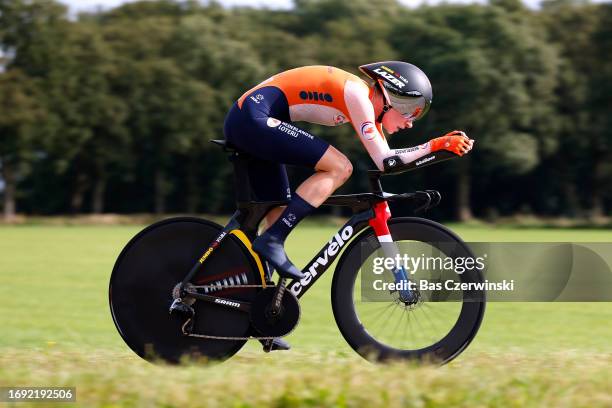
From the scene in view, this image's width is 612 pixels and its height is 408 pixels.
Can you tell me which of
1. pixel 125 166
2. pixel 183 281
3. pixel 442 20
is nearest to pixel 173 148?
pixel 125 166

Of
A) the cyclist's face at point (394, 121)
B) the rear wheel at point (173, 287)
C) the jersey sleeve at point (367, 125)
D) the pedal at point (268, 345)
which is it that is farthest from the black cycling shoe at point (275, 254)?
the cyclist's face at point (394, 121)

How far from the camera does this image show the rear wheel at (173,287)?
20.1 feet

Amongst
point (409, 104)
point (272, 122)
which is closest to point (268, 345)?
point (272, 122)

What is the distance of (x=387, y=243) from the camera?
5949mm

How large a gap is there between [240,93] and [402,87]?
215ft

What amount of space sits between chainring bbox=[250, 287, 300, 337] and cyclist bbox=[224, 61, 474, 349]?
19 cm

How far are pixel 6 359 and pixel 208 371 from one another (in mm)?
1534

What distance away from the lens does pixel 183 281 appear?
20.3 feet

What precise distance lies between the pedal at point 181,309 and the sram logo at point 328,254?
0.68 m

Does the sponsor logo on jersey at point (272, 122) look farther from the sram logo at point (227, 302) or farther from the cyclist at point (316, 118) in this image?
the sram logo at point (227, 302)

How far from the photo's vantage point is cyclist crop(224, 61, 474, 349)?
5.79 meters

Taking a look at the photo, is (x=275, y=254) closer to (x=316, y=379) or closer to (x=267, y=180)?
(x=267, y=180)

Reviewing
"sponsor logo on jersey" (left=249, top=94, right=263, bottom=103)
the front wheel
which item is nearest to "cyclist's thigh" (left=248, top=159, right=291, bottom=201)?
"sponsor logo on jersey" (left=249, top=94, right=263, bottom=103)

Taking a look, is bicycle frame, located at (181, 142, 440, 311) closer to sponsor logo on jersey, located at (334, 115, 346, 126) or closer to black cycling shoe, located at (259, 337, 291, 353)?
black cycling shoe, located at (259, 337, 291, 353)
